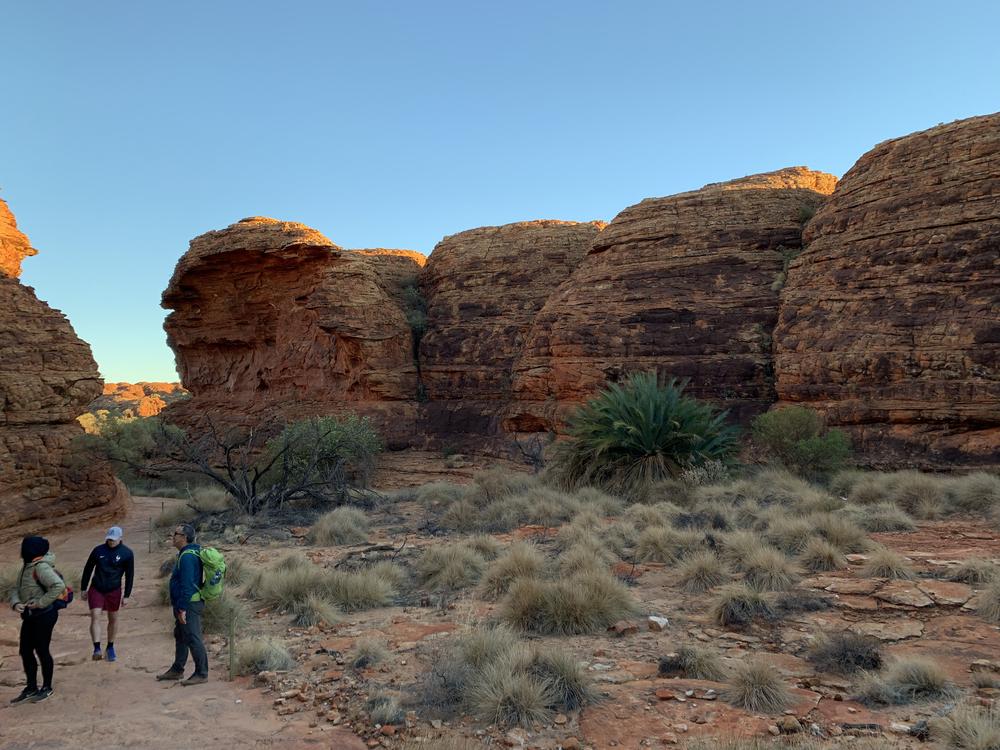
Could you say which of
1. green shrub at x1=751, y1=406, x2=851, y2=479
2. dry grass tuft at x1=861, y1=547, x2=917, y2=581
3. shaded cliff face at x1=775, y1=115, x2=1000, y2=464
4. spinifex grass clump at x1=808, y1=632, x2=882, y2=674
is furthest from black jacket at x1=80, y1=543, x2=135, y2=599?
shaded cliff face at x1=775, y1=115, x2=1000, y2=464

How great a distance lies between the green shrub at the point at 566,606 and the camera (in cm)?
600

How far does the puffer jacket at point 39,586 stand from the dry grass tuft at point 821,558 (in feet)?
24.6

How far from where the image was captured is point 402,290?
98.3 ft

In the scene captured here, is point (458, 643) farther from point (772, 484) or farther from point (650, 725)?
point (772, 484)

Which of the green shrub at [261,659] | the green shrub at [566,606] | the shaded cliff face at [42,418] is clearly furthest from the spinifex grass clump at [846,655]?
the shaded cliff face at [42,418]

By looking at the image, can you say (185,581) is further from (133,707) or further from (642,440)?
(642,440)

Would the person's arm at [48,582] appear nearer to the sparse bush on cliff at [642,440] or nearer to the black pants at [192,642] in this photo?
the black pants at [192,642]

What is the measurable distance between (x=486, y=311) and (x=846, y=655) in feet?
76.4

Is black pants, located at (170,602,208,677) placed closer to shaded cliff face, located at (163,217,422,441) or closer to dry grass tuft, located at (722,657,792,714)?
dry grass tuft, located at (722,657,792,714)

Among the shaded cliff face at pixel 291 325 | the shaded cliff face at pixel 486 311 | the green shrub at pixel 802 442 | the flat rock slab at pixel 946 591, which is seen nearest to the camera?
the flat rock slab at pixel 946 591

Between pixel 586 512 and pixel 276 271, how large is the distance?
857 inches

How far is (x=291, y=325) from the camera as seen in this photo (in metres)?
28.6

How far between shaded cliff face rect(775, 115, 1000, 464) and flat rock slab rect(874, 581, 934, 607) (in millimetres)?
9863

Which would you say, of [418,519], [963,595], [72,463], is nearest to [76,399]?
[72,463]
